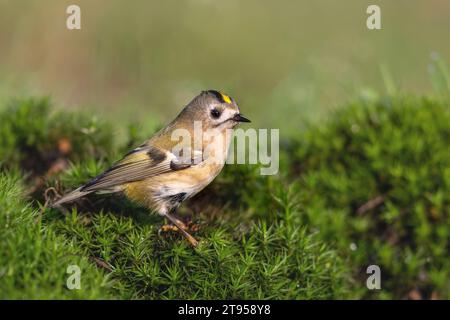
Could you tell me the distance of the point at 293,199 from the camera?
4699 mm

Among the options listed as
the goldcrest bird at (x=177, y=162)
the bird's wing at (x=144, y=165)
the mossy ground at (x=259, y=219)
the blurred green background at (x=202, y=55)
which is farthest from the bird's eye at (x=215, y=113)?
the blurred green background at (x=202, y=55)

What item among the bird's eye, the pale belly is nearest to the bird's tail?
the pale belly

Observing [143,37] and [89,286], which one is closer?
[89,286]

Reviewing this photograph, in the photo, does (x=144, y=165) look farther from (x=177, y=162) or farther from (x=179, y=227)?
(x=179, y=227)

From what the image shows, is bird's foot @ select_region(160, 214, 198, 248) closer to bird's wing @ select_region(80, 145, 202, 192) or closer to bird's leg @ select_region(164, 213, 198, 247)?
bird's leg @ select_region(164, 213, 198, 247)

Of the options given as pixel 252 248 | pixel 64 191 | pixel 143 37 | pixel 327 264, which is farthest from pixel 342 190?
pixel 143 37

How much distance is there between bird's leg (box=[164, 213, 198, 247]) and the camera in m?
3.92

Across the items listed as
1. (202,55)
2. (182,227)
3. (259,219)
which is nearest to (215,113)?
(259,219)

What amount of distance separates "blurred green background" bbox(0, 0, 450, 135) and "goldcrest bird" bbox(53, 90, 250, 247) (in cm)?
221
